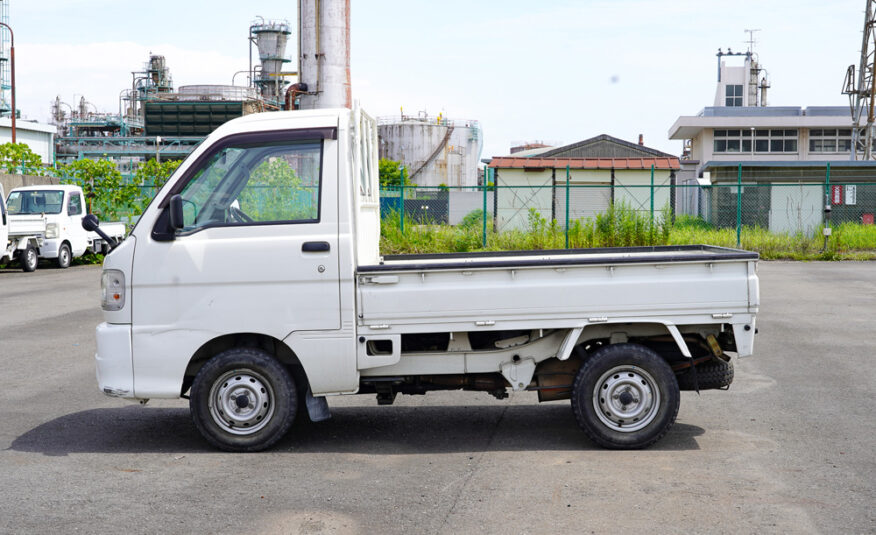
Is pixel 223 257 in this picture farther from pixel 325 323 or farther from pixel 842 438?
pixel 842 438

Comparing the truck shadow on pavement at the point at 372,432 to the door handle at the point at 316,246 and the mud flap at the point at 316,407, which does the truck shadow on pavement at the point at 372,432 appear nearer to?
the mud flap at the point at 316,407

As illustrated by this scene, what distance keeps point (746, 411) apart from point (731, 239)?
21765mm

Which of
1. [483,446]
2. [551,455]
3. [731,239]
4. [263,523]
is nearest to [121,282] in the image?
[263,523]

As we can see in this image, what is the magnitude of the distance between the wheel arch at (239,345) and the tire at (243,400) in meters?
0.14

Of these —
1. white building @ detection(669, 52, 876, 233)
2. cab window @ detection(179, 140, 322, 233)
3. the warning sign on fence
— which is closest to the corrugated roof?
white building @ detection(669, 52, 876, 233)

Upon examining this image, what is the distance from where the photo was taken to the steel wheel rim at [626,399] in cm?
642

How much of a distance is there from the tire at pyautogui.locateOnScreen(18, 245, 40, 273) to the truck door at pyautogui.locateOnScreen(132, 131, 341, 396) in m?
20.6

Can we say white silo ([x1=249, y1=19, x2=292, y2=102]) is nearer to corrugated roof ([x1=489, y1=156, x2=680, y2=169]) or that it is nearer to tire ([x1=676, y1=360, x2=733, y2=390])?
corrugated roof ([x1=489, y1=156, x2=680, y2=169])

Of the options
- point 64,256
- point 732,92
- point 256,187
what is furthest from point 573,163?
point 732,92

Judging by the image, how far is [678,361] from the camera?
6758 millimetres

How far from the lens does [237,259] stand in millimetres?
6266

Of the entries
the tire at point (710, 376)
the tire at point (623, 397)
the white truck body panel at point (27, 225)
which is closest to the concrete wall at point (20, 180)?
the white truck body panel at point (27, 225)

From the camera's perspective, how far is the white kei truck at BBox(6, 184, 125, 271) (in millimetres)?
25500

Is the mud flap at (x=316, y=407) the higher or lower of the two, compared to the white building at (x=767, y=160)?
lower
